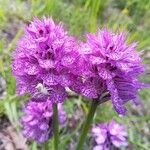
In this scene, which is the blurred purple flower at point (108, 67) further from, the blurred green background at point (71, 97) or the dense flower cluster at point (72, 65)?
the blurred green background at point (71, 97)

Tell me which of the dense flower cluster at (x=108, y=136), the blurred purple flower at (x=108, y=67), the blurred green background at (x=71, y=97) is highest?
the blurred green background at (x=71, y=97)

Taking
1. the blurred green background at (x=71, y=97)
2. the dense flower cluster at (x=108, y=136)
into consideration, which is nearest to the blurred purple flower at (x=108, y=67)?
the blurred green background at (x=71, y=97)

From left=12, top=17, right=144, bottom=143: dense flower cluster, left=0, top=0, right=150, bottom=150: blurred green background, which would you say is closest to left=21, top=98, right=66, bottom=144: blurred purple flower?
left=0, top=0, right=150, bottom=150: blurred green background

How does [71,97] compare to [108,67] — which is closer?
[108,67]

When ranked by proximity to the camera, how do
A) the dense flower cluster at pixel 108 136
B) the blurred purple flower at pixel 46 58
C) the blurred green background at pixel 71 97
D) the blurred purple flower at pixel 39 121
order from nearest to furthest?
the blurred purple flower at pixel 46 58, the blurred purple flower at pixel 39 121, the dense flower cluster at pixel 108 136, the blurred green background at pixel 71 97

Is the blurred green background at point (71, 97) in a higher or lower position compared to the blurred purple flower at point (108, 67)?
higher

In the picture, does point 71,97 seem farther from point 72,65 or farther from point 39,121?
point 72,65

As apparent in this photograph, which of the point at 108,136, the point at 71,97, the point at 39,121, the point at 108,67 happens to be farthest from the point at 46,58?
the point at 71,97

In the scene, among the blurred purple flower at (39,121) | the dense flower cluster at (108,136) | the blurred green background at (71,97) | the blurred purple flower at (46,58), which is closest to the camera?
the blurred purple flower at (46,58)
